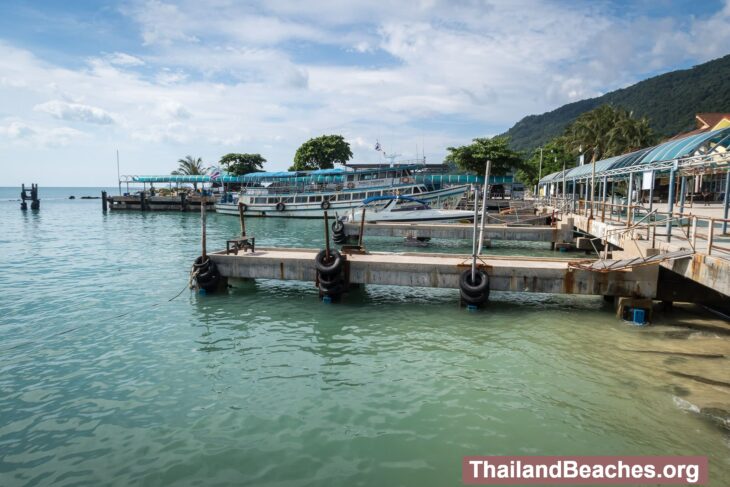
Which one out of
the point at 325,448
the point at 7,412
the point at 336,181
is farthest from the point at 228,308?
the point at 336,181

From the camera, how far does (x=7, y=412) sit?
27.3 feet

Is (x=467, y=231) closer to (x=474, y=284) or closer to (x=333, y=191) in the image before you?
(x=474, y=284)

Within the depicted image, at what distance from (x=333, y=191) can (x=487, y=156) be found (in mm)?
22497

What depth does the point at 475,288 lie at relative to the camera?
14.1m

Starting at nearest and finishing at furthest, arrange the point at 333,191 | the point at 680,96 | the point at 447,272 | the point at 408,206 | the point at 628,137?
the point at 447,272 < the point at 408,206 < the point at 628,137 < the point at 333,191 < the point at 680,96

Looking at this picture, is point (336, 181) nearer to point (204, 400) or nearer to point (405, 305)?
point (405, 305)

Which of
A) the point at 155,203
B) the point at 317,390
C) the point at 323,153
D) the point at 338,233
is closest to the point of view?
the point at 317,390

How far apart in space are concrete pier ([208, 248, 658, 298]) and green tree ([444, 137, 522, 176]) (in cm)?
5070

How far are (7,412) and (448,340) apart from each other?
918cm

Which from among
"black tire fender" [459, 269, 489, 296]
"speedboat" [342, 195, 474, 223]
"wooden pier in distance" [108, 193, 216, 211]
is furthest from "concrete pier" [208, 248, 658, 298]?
"wooden pier in distance" [108, 193, 216, 211]

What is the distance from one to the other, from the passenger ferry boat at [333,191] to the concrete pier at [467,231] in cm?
1451

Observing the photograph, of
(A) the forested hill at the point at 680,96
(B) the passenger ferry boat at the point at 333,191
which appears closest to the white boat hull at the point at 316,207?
(B) the passenger ferry boat at the point at 333,191

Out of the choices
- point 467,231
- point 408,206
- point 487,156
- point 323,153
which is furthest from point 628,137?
point 323,153

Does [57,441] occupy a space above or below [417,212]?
below
